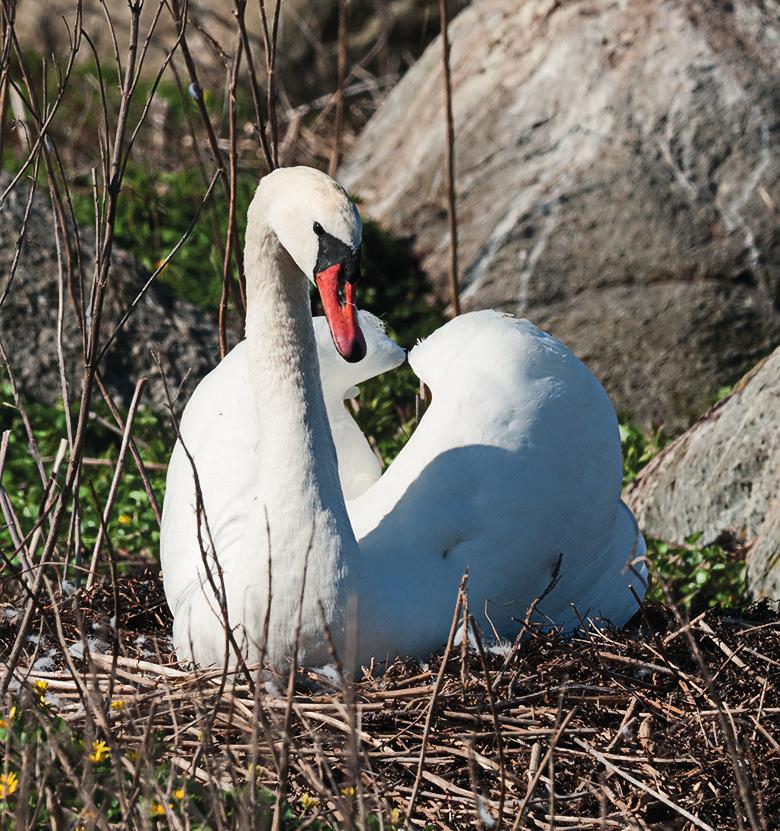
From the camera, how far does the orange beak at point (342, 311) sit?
3387mm

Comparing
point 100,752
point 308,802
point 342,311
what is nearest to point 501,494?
point 342,311

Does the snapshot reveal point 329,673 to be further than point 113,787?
Yes

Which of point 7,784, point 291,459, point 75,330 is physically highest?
point 291,459

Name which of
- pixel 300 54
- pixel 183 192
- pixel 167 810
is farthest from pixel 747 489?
pixel 300 54

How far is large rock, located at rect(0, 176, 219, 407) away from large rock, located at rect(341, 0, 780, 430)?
A: 1593mm

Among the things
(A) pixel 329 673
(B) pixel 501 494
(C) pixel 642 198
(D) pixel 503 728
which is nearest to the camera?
(D) pixel 503 728

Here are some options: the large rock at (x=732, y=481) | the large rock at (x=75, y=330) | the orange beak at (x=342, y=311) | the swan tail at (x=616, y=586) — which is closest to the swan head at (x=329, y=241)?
the orange beak at (x=342, y=311)

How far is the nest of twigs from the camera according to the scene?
11.0ft

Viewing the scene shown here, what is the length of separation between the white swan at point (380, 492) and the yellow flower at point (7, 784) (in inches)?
26.5

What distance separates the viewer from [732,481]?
215 inches

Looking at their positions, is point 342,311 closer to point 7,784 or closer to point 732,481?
point 7,784

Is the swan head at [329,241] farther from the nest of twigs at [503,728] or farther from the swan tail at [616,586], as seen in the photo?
the swan tail at [616,586]

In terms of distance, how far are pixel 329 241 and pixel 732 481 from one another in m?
2.62

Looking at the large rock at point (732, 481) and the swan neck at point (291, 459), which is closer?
the swan neck at point (291, 459)
